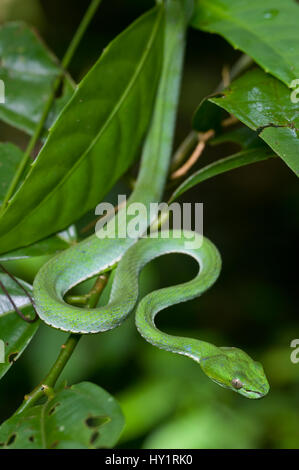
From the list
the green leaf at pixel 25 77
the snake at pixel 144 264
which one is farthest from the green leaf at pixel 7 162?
the snake at pixel 144 264

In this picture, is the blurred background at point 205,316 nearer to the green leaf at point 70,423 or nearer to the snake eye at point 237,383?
the snake eye at point 237,383

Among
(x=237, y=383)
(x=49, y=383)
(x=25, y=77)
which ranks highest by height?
(x=25, y=77)

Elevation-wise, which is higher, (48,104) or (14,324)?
(48,104)

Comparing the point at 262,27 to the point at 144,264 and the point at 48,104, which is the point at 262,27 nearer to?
the point at 48,104

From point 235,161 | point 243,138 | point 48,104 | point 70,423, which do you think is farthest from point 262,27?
point 70,423

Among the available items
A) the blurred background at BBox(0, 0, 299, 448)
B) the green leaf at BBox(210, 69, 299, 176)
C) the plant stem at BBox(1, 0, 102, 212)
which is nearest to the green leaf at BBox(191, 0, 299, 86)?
the green leaf at BBox(210, 69, 299, 176)
